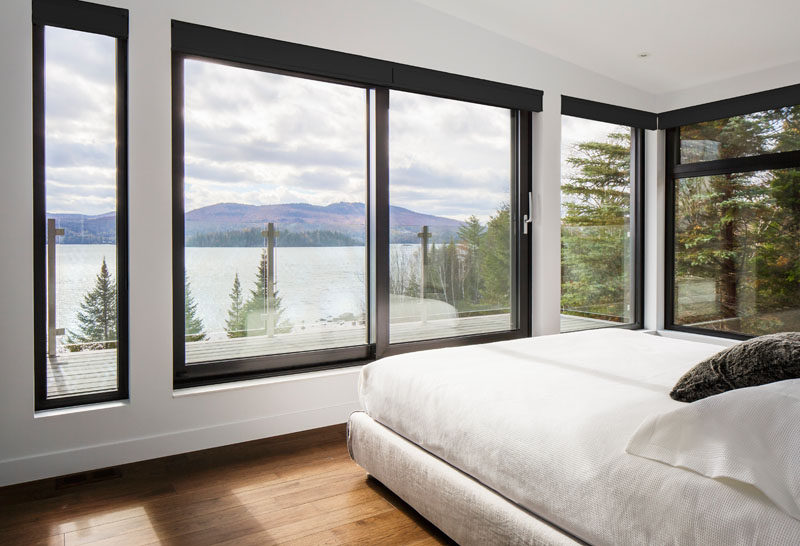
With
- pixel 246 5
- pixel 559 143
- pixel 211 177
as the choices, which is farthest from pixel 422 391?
pixel 559 143

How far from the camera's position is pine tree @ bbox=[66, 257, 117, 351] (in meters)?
2.65

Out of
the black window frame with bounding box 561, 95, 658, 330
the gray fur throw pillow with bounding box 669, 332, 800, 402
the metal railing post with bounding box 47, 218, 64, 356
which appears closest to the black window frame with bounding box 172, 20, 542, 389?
the metal railing post with bounding box 47, 218, 64, 356

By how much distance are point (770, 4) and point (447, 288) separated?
2.58 m

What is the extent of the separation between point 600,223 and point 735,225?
1060 mm

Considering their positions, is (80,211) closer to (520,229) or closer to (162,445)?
(162,445)

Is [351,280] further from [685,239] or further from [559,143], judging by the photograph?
[685,239]

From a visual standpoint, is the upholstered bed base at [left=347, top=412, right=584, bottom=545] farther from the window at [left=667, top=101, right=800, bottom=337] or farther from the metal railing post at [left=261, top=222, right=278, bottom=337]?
the window at [left=667, top=101, right=800, bottom=337]

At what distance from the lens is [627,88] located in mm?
4672

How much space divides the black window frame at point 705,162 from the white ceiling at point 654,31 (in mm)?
239

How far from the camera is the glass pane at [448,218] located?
3.58 m

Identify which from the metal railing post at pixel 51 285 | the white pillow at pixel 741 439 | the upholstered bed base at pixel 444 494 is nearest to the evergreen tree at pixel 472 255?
the upholstered bed base at pixel 444 494

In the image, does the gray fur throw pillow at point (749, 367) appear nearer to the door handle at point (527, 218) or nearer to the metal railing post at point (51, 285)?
the door handle at point (527, 218)

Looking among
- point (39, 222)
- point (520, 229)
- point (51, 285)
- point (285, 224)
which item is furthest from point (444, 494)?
point (520, 229)

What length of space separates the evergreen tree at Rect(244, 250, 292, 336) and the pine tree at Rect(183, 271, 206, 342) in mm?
265
